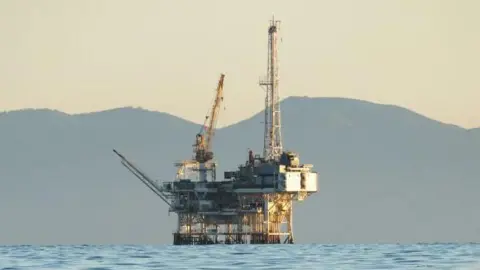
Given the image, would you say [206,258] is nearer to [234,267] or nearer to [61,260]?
[61,260]

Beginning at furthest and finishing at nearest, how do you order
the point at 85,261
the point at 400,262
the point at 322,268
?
the point at 85,261
the point at 400,262
the point at 322,268

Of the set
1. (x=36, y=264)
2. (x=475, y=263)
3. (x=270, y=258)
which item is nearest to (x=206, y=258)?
(x=270, y=258)

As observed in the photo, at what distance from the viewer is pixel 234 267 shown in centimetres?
16700

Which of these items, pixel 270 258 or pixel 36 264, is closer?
pixel 36 264

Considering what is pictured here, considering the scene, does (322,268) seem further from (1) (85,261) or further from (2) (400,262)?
(1) (85,261)

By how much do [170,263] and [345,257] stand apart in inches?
993

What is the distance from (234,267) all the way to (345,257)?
1243 inches

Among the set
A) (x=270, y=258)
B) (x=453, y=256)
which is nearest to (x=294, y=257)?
(x=270, y=258)

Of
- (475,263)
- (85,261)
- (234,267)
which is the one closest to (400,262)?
(475,263)

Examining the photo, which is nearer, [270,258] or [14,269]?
[14,269]

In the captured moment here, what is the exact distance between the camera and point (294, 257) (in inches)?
7697

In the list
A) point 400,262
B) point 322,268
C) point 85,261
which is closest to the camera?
point 322,268

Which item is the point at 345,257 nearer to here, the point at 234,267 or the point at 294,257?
the point at 294,257

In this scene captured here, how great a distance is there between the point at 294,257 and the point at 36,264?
3137cm
